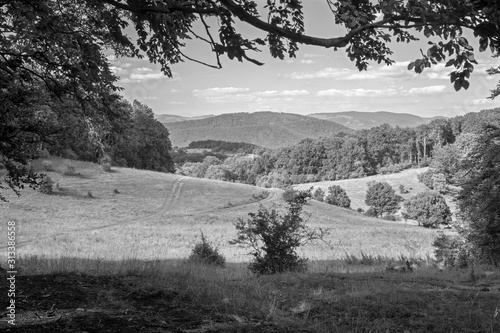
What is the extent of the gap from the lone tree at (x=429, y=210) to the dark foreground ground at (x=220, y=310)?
6209cm

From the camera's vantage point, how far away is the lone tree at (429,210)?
63.0m

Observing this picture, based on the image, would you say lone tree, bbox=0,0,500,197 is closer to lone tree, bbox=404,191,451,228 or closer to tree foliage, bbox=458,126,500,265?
tree foliage, bbox=458,126,500,265

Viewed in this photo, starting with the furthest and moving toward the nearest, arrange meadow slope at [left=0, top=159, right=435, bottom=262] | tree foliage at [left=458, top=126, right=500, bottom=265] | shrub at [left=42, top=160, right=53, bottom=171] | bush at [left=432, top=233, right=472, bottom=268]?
shrub at [left=42, top=160, right=53, bottom=171]
meadow slope at [left=0, top=159, right=435, bottom=262]
bush at [left=432, top=233, right=472, bottom=268]
tree foliage at [left=458, top=126, right=500, bottom=265]

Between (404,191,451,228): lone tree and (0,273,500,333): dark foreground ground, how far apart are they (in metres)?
62.1

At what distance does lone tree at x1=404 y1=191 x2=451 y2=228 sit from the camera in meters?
63.0

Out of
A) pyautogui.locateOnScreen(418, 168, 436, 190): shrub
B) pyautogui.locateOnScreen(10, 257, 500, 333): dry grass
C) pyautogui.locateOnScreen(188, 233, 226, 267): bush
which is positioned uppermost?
pyautogui.locateOnScreen(10, 257, 500, 333): dry grass

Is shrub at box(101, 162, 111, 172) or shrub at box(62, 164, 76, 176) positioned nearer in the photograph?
shrub at box(62, 164, 76, 176)

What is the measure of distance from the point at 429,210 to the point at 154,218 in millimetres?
46050

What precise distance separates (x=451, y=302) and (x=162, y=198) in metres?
54.8

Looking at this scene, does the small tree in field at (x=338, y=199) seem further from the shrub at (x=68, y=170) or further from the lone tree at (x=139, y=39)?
the lone tree at (x=139, y=39)

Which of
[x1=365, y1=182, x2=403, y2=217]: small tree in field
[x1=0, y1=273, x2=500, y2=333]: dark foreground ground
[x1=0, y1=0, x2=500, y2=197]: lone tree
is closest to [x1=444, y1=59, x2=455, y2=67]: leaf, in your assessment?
[x1=0, y1=0, x2=500, y2=197]: lone tree

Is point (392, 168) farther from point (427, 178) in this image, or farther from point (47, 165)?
point (47, 165)

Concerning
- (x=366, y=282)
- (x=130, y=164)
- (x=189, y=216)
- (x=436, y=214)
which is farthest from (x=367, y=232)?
(x=130, y=164)

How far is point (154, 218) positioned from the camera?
46844mm
